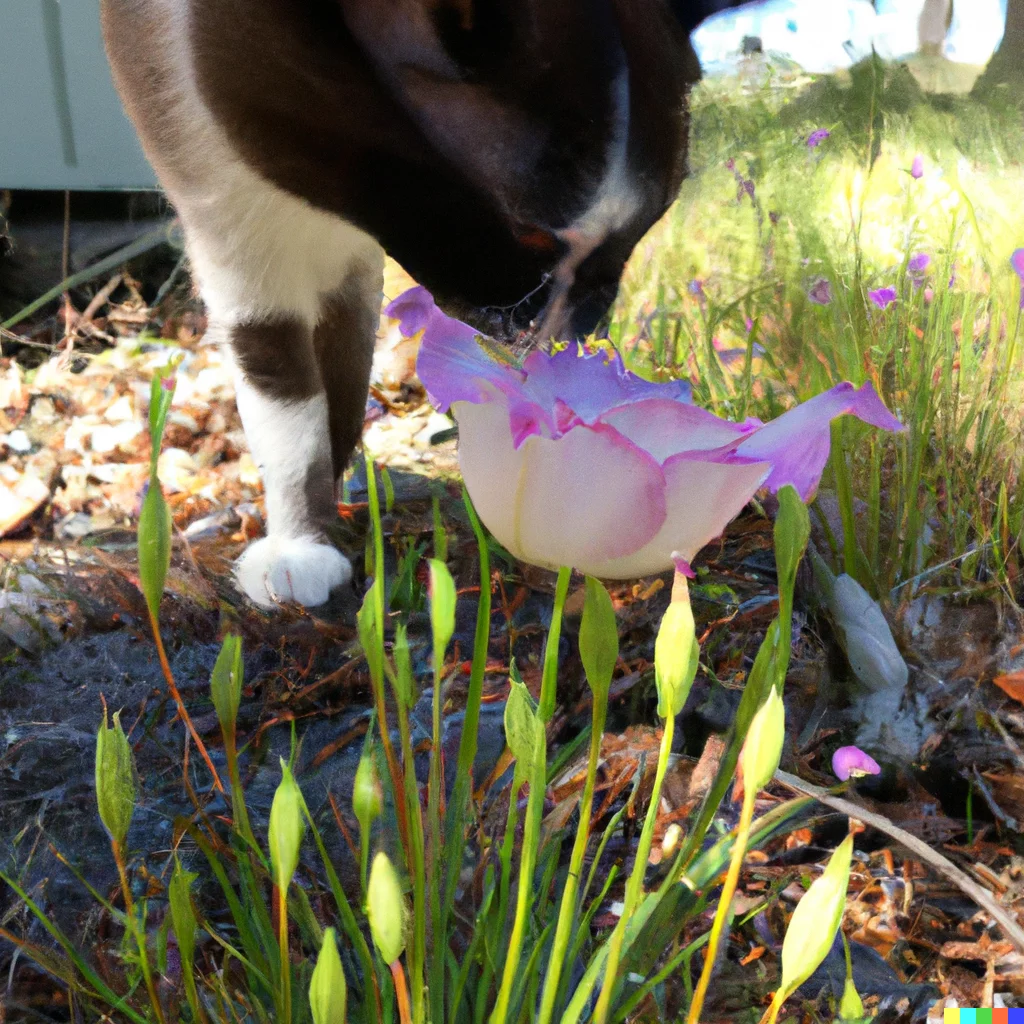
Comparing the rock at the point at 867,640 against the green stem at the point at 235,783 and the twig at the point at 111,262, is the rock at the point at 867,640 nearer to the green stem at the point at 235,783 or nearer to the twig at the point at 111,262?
the green stem at the point at 235,783

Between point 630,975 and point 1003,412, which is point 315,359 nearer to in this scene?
point 1003,412

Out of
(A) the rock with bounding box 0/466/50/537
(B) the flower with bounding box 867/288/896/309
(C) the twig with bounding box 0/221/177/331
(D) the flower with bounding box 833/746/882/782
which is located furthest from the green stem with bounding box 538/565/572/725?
(C) the twig with bounding box 0/221/177/331

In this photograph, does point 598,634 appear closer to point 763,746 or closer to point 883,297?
point 763,746

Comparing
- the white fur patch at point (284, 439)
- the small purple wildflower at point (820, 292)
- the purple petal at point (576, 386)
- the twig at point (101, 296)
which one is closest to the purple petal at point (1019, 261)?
the small purple wildflower at point (820, 292)

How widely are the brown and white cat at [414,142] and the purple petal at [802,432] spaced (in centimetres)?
31

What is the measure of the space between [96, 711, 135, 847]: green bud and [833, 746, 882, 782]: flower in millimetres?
262

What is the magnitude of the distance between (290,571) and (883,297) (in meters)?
0.33

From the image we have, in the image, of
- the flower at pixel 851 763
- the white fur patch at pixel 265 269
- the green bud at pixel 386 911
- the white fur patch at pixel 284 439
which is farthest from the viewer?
the white fur patch at pixel 284 439

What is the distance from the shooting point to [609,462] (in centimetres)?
22

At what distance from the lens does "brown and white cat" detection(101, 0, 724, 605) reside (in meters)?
0.51

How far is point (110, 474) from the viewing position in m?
0.79

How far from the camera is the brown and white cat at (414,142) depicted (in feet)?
1.68

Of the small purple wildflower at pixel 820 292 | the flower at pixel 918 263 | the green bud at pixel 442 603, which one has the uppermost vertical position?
the green bud at pixel 442 603

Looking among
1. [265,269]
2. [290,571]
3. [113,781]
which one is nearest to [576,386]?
[113,781]
